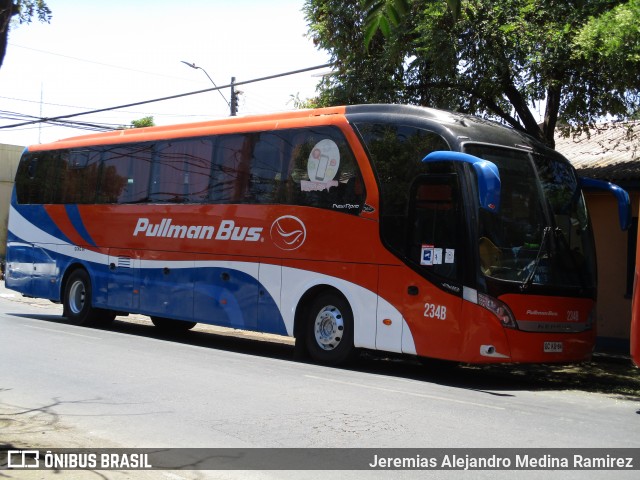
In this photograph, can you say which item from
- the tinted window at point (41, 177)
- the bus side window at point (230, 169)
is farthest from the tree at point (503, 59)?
the tinted window at point (41, 177)

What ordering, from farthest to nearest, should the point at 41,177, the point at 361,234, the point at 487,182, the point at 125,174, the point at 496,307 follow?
1. the point at 41,177
2. the point at 125,174
3. the point at 361,234
4. the point at 496,307
5. the point at 487,182

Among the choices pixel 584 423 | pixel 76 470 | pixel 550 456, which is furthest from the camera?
pixel 584 423

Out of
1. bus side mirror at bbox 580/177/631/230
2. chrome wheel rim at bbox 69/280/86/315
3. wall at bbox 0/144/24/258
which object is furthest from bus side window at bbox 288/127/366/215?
wall at bbox 0/144/24/258

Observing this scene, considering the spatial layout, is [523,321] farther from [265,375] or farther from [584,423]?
[265,375]

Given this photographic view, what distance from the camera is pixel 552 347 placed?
37.5 feet

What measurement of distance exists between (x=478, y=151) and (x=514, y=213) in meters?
0.99

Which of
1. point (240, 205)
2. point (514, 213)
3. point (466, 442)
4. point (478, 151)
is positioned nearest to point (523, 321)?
point (514, 213)

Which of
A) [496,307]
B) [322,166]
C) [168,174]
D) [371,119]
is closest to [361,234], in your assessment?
[322,166]

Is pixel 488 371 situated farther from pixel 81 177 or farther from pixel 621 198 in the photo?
pixel 81 177

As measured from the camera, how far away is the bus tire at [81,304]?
1767 cm

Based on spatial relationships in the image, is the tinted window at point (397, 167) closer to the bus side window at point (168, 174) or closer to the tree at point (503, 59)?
the tree at point (503, 59)

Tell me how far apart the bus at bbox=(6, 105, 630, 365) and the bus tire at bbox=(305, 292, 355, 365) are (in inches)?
0.9

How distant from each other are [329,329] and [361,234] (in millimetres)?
1638

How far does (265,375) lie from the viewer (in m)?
11.4
